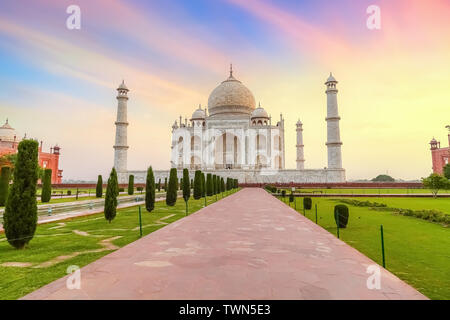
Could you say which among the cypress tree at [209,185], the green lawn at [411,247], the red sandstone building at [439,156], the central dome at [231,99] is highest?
the central dome at [231,99]

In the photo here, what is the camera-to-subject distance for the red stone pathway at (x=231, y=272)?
9.66 ft

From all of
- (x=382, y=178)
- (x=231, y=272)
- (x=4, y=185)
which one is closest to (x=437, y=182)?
(x=231, y=272)

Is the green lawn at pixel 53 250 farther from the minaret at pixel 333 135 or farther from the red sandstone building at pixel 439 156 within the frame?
the red sandstone building at pixel 439 156

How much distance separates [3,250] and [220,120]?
4178 cm

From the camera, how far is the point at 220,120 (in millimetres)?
46000

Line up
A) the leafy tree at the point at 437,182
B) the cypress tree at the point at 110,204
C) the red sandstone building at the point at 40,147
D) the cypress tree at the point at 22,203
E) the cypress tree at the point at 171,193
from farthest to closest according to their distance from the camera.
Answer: the red sandstone building at the point at 40,147
the leafy tree at the point at 437,182
the cypress tree at the point at 171,193
the cypress tree at the point at 110,204
the cypress tree at the point at 22,203

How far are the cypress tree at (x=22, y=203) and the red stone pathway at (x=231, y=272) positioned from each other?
2329 millimetres

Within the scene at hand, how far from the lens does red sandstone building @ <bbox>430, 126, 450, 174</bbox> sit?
4771cm

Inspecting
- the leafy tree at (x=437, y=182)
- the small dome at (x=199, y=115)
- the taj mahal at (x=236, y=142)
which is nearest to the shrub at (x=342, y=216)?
the leafy tree at (x=437, y=182)

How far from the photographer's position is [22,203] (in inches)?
219

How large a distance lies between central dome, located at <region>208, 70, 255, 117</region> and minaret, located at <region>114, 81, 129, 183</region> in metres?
16.2

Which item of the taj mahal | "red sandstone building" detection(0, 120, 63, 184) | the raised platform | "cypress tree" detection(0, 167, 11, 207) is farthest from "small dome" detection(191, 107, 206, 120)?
"cypress tree" detection(0, 167, 11, 207)
